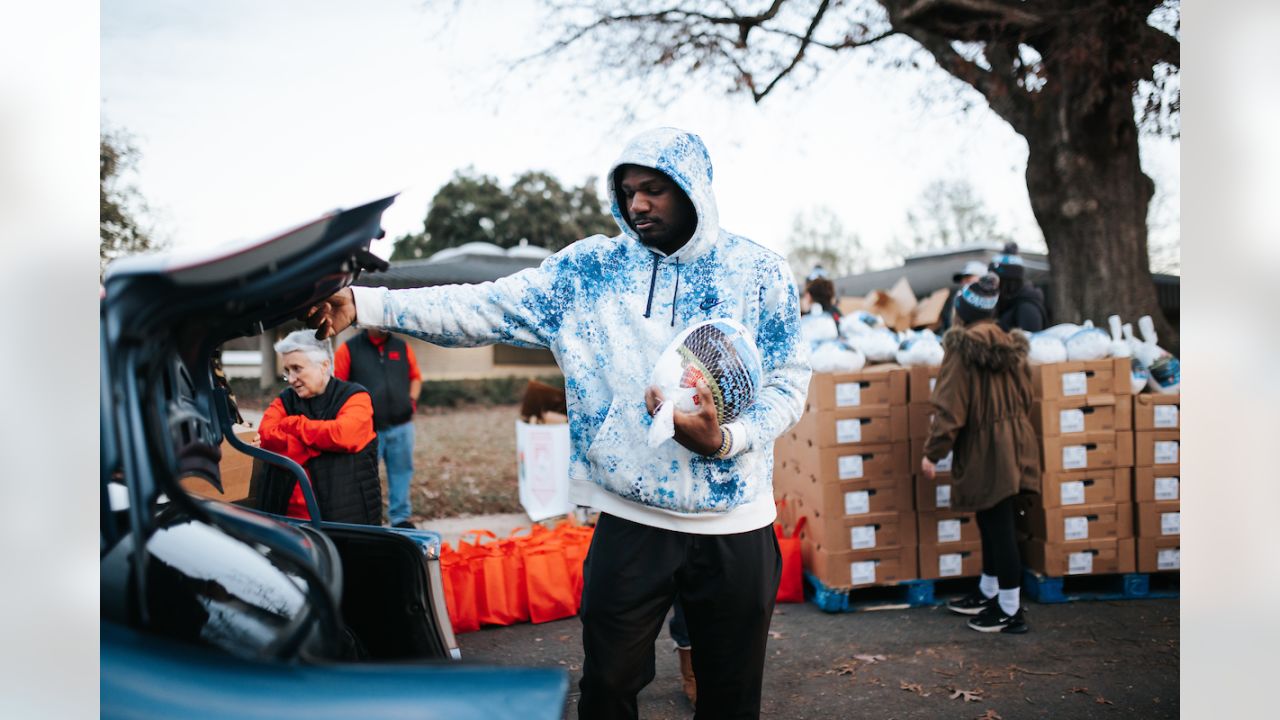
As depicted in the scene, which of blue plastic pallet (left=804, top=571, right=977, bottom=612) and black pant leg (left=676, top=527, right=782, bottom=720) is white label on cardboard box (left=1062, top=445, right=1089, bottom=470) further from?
black pant leg (left=676, top=527, right=782, bottom=720)

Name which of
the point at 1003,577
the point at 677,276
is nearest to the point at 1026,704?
the point at 1003,577

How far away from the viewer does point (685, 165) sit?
2.20 metres

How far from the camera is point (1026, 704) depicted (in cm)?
360

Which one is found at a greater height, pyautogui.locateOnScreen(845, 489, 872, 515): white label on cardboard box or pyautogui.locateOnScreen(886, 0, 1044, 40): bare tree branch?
pyautogui.locateOnScreen(886, 0, 1044, 40): bare tree branch

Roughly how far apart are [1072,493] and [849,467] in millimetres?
1280

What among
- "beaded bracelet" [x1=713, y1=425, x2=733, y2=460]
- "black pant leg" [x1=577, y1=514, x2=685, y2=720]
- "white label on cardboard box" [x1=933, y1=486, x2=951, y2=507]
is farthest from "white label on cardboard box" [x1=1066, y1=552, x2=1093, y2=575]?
"beaded bracelet" [x1=713, y1=425, x2=733, y2=460]

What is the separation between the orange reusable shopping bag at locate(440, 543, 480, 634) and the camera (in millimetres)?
4504

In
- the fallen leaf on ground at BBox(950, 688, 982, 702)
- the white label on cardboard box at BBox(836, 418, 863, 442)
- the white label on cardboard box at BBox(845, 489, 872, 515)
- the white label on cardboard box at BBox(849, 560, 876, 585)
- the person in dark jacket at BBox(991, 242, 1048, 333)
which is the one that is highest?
the person in dark jacket at BBox(991, 242, 1048, 333)

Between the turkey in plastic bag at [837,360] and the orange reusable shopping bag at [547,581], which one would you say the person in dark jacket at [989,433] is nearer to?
the turkey in plastic bag at [837,360]

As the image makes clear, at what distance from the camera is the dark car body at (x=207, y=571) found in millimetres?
1361

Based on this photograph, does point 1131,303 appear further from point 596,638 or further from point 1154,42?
point 596,638

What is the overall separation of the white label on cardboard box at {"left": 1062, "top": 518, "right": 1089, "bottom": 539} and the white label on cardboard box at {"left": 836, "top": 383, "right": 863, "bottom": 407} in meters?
1.37

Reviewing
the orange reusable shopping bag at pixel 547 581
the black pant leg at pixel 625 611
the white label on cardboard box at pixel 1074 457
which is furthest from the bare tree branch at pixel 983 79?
the black pant leg at pixel 625 611

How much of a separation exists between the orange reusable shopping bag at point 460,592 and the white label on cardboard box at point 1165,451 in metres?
3.96
